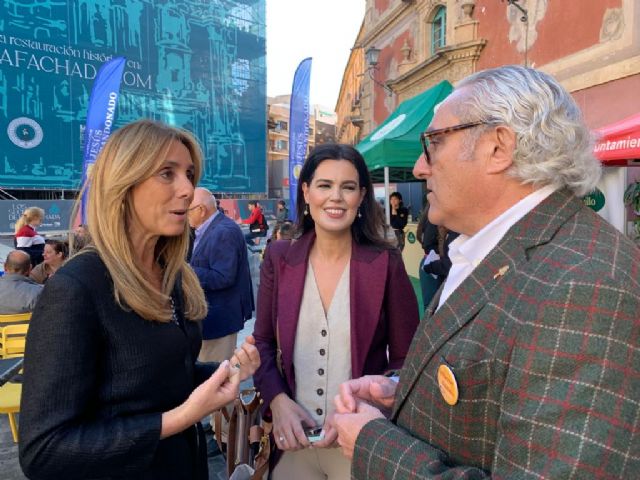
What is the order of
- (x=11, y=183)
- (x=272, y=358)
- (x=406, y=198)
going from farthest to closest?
1. (x=11, y=183)
2. (x=406, y=198)
3. (x=272, y=358)

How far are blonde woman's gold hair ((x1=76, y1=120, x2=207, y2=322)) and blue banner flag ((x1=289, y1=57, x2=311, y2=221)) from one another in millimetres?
7812

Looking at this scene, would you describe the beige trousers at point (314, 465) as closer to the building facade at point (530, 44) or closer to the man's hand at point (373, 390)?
the man's hand at point (373, 390)

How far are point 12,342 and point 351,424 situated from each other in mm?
3713

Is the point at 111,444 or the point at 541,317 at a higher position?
the point at 541,317

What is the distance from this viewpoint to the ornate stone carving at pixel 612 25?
724cm

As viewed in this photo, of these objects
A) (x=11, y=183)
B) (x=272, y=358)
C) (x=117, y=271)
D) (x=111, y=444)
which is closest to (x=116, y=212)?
(x=117, y=271)

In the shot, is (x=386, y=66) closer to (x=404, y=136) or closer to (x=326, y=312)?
(x=404, y=136)

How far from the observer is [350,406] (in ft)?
4.12

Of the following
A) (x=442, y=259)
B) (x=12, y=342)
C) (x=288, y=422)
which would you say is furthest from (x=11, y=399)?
(x=442, y=259)

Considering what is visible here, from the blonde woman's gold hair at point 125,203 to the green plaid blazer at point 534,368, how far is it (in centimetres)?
74

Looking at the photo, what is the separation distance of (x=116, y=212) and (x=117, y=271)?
19 cm

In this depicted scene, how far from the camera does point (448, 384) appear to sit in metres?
0.95

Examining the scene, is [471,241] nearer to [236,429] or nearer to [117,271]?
[117,271]

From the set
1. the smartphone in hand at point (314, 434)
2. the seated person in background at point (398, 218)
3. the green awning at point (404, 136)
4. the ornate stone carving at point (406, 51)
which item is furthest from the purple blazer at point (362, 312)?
the ornate stone carving at point (406, 51)
